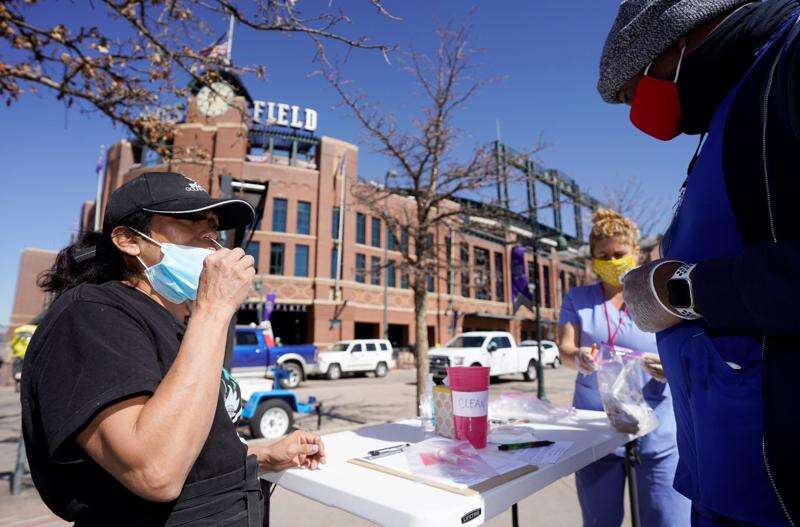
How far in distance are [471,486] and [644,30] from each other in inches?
59.1

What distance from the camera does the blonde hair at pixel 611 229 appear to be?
2744 millimetres

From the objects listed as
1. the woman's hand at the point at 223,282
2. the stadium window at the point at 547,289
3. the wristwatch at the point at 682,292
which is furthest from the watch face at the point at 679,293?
the stadium window at the point at 547,289

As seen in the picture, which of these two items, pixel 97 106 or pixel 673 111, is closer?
pixel 673 111

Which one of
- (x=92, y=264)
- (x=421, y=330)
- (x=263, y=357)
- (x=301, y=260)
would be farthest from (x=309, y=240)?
(x=92, y=264)

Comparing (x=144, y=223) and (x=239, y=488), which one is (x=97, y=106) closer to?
(x=144, y=223)

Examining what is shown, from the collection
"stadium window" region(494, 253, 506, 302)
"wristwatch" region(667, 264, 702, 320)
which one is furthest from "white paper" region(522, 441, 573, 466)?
"stadium window" region(494, 253, 506, 302)

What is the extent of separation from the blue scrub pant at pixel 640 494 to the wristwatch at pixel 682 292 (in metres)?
1.66

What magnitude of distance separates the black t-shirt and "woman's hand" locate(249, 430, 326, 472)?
0.28 m

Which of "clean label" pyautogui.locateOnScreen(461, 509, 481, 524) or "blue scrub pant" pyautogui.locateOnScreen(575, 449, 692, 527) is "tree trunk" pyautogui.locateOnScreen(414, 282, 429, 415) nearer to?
"blue scrub pant" pyautogui.locateOnScreen(575, 449, 692, 527)

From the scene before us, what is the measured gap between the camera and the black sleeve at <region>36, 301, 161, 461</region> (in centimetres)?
108

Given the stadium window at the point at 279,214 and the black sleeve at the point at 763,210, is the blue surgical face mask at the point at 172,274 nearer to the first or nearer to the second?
the black sleeve at the point at 763,210

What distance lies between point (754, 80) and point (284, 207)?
30.5 metres

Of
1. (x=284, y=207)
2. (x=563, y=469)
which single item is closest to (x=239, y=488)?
(x=563, y=469)

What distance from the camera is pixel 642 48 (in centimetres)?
134
